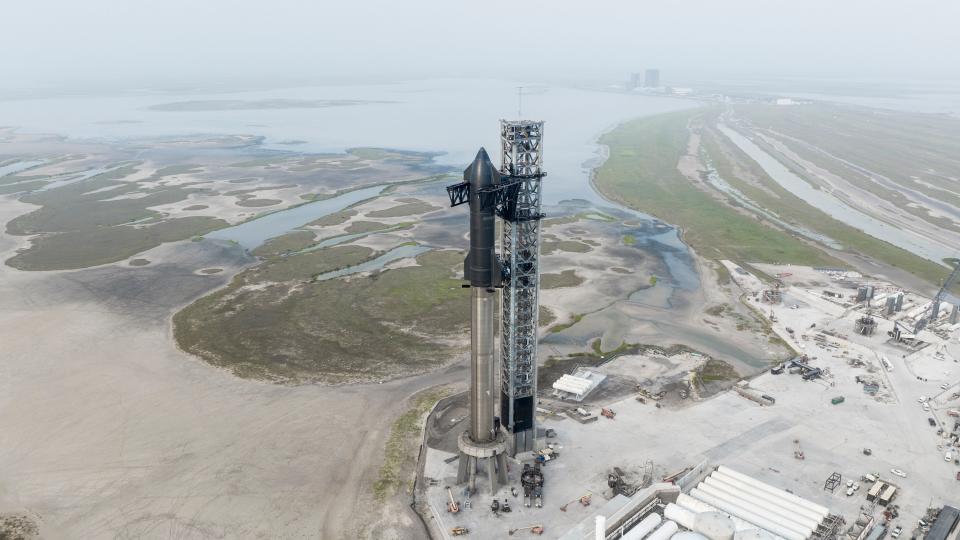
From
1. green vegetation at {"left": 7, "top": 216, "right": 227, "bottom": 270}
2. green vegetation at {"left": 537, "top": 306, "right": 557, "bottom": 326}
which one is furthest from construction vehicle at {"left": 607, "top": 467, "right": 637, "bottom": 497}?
green vegetation at {"left": 7, "top": 216, "right": 227, "bottom": 270}

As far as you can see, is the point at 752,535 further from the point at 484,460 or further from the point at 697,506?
the point at 484,460

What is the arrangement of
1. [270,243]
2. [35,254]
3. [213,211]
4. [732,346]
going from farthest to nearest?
[213,211], [270,243], [35,254], [732,346]

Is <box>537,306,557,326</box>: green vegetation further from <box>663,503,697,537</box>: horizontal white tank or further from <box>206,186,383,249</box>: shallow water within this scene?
<box>206,186,383,249</box>: shallow water

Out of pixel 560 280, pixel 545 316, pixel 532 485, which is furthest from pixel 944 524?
pixel 560 280

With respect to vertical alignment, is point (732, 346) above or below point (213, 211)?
below

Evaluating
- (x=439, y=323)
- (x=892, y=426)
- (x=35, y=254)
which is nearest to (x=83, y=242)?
(x=35, y=254)

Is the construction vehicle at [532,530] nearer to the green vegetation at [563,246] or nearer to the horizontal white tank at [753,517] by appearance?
the horizontal white tank at [753,517]

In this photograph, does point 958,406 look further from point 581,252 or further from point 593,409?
point 581,252
